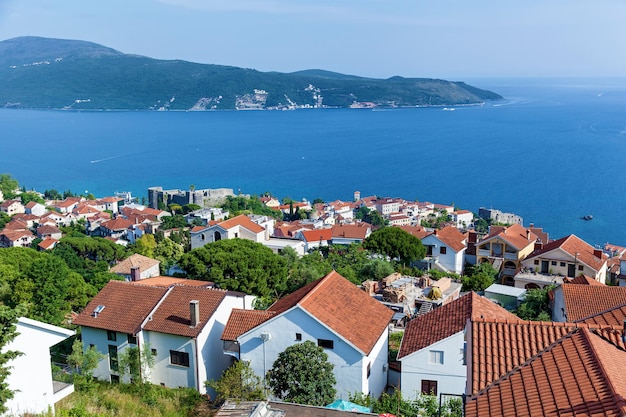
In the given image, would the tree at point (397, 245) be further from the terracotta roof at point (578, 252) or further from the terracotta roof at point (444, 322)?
the terracotta roof at point (444, 322)

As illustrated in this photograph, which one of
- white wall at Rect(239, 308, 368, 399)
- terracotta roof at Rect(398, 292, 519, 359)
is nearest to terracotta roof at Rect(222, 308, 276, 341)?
white wall at Rect(239, 308, 368, 399)

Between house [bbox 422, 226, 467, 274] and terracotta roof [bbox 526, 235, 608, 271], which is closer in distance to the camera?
terracotta roof [bbox 526, 235, 608, 271]

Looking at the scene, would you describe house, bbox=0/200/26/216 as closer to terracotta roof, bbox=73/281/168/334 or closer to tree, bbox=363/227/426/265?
tree, bbox=363/227/426/265

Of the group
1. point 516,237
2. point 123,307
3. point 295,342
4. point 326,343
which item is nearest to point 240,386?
point 295,342

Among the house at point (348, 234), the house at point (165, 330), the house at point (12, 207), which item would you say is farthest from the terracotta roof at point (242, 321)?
the house at point (12, 207)

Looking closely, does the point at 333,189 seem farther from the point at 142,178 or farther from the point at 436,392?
the point at 436,392

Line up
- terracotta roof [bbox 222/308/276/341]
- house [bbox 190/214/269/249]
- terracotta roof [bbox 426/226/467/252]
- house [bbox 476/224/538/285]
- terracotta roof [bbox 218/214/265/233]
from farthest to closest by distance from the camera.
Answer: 1. terracotta roof [bbox 218/214/265/233]
2. house [bbox 190/214/269/249]
3. terracotta roof [bbox 426/226/467/252]
4. house [bbox 476/224/538/285]
5. terracotta roof [bbox 222/308/276/341]
